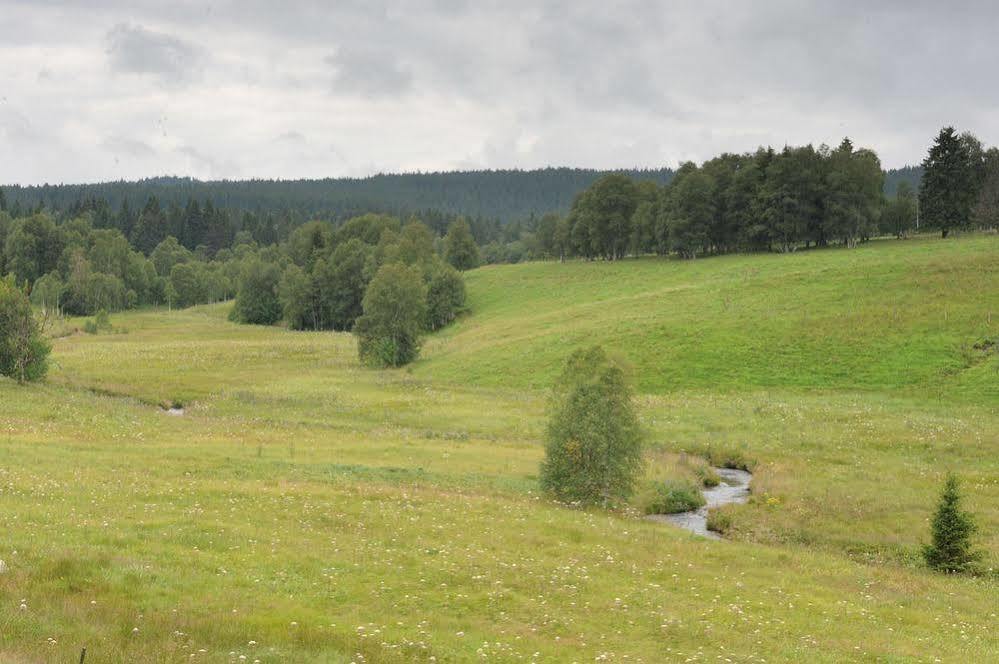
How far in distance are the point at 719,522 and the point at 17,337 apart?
5115cm

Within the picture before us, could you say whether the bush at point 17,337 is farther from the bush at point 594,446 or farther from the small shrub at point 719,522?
the small shrub at point 719,522

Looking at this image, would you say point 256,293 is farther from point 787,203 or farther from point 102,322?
point 787,203

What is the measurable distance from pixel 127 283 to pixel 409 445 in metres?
164

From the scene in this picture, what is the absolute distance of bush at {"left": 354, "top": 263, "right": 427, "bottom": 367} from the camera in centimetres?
8969

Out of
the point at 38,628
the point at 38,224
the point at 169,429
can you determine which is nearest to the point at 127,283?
the point at 38,224

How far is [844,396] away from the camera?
59.7 meters

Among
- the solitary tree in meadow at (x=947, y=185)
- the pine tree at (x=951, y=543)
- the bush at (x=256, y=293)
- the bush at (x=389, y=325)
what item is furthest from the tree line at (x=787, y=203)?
the pine tree at (x=951, y=543)

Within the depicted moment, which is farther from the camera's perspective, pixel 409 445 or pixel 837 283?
pixel 837 283

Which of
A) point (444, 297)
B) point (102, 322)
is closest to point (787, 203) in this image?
point (444, 297)

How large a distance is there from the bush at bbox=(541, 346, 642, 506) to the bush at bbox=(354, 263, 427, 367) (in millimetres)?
55947

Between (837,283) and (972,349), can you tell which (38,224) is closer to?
(837,283)

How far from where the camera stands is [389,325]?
9044 cm

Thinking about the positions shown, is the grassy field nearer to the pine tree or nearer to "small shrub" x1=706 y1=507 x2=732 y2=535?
"small shrub" x1=706 y1=507 x2=732 y2=535

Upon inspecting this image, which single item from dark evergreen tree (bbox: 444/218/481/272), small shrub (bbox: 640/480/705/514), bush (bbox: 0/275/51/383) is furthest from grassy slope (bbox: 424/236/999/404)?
dark evergreen tree (bbox: 444/218/481/272)
